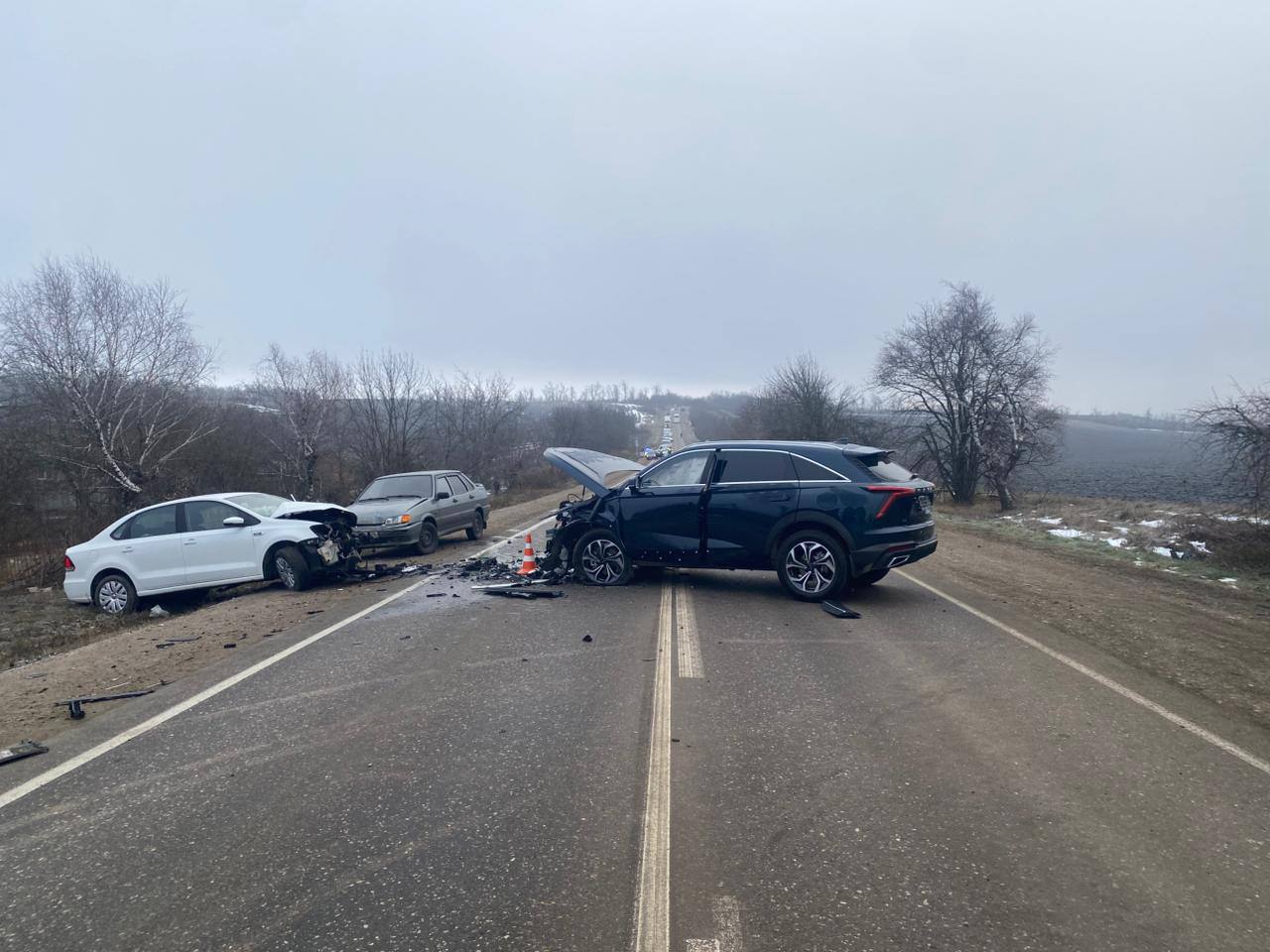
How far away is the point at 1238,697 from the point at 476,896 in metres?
5.73

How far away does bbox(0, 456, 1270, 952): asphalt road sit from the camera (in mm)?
2986

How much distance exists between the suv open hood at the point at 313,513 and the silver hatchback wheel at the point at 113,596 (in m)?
2.47

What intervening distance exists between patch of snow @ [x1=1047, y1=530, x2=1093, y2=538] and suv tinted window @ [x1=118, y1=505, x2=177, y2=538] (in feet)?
55.9

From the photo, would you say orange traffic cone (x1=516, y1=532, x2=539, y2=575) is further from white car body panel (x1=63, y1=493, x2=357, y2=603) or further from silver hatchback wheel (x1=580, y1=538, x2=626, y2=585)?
white car body panel (x1=63, y1=493, x2=357, y2=603)

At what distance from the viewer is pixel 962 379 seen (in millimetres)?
32438

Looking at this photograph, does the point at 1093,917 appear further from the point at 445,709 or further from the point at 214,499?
the point at 214,499

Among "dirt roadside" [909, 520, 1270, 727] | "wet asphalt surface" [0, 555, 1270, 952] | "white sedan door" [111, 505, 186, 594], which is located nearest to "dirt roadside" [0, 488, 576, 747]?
"white sedan door" [111, 505, 186, 594]

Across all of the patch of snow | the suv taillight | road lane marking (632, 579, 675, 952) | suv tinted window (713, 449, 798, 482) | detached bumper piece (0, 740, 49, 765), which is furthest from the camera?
the patch of snow

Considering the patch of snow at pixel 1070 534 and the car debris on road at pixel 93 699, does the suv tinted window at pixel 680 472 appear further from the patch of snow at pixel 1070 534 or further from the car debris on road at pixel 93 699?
the patch of snow at pixel 1070 534

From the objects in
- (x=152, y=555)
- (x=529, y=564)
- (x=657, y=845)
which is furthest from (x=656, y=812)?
(x=152, y=555)

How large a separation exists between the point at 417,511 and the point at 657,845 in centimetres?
1200

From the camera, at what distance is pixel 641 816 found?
12.5 feet

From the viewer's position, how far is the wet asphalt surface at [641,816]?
9.79ft

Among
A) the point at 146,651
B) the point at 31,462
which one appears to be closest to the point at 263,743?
the point at 146,651
